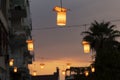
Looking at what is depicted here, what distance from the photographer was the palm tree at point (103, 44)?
199 ft

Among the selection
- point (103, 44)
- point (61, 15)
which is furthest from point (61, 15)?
point (103, 44)

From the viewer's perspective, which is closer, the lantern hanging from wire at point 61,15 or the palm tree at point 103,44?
the lantern hanging from wire at point 61,15

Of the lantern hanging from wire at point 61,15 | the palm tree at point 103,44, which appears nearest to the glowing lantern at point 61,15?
the lantern hanging from wire at point 61,15

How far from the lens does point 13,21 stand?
6206 cm

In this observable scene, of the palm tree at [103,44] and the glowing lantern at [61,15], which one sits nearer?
the glowing lantern at [61,15]

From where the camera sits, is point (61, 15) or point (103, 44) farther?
point (103, 44)

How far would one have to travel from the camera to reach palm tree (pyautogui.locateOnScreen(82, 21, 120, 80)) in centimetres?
6078

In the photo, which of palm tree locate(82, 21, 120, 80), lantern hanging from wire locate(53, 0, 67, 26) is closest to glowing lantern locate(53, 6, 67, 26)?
lantern hanging from wire locate(53, 0, 67, 26)

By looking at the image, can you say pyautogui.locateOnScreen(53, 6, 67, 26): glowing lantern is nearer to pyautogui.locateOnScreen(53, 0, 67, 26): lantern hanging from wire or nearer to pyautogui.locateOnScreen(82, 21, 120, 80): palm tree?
pyautogui.locateOnScreen(53, 0, 67, 26): lantern hanging from wire

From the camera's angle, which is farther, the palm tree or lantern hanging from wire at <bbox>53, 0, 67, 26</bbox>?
the palm tree

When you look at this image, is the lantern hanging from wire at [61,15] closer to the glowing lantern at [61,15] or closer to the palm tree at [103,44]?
the glowing lantern at [61,15]

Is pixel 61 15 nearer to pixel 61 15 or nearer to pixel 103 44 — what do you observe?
pixel 61 15

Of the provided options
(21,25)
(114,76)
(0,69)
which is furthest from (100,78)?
(0,69)

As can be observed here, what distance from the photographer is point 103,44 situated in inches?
2537
